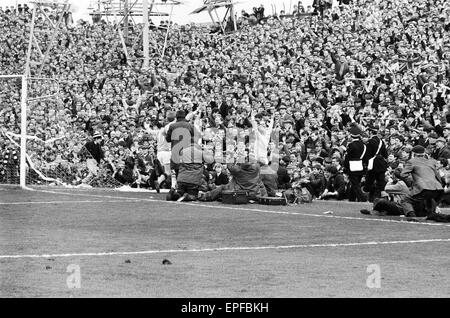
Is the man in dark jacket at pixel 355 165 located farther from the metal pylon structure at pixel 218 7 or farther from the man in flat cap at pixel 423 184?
the metal pylon structure at pixel 218 7

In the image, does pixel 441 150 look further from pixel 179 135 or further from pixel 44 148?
pixel 44 148

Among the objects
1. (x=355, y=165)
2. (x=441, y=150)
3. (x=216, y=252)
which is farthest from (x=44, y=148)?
(x=216, y=252)

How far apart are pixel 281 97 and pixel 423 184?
13.4 m

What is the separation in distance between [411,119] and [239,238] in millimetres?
11076

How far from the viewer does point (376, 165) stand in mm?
24422

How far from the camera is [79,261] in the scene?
12.9m

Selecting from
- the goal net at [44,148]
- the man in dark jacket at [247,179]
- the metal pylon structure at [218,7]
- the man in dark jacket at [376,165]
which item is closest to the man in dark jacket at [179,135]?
the man in dark jacket at [247,179]

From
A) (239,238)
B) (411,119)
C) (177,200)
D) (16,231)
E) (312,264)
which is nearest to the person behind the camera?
(312,264)

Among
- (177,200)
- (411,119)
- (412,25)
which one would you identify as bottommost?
(177,200)

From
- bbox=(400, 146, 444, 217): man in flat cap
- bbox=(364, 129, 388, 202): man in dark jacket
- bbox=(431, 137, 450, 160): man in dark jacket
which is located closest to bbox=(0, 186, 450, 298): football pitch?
bbox=(400, 146, 444, 217): man in flat cap

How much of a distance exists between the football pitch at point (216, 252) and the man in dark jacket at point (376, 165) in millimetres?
2401

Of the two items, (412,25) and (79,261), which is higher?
(412,25)
